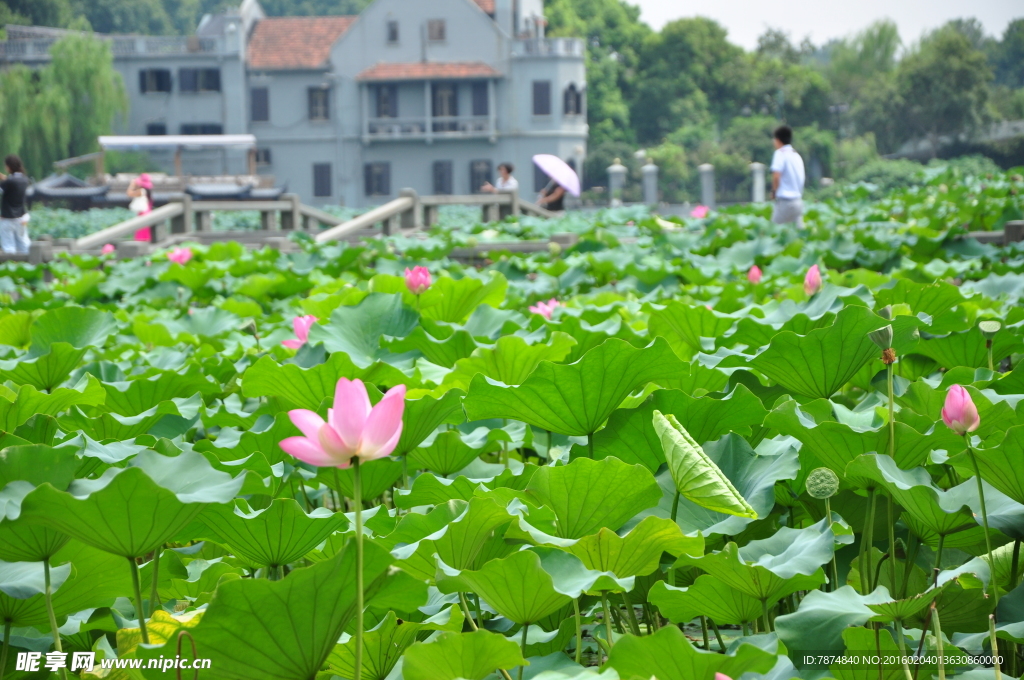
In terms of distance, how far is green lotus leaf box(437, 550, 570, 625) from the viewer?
2.58ft

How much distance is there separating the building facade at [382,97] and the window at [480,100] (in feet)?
0.11

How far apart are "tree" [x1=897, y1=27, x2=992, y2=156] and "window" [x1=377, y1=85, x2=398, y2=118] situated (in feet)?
67.0

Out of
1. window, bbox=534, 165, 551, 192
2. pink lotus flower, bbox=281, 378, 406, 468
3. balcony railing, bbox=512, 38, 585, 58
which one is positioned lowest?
window, bbox=534, 165, 551, 192

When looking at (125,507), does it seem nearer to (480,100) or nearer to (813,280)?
(813,280)

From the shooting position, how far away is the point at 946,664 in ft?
2.67

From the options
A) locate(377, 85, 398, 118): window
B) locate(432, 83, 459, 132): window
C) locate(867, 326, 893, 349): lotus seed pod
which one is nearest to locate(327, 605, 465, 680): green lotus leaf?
locate(867, 326, 893, 349): lotus seed pod

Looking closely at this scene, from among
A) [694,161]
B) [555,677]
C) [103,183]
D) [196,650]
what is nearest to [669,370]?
[555,677]

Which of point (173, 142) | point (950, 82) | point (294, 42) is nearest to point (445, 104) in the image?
point (294, 42)

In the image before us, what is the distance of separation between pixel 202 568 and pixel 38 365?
858mm

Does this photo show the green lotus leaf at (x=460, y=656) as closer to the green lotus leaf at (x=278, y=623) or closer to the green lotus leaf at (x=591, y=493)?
the green lotus leaf at (x=278, y=623)

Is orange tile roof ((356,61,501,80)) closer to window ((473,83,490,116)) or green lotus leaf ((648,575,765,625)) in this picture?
window ((473,83,490,116))

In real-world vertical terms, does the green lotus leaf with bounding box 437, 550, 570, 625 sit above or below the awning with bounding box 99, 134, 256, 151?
below

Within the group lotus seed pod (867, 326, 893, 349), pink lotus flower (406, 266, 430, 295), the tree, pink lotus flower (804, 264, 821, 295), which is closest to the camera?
lotus seed pod (867, 326, 893, 349)

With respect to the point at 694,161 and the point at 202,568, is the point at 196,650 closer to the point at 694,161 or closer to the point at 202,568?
the point at 202,568
